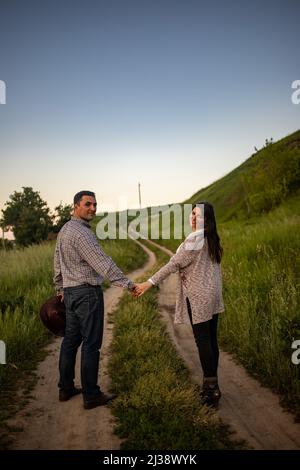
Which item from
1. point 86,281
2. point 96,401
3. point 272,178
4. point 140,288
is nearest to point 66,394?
point 96,401

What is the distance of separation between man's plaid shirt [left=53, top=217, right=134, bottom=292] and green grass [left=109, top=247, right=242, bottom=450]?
51.9 inches

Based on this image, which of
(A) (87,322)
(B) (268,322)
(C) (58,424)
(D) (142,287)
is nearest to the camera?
(C) (58,424)

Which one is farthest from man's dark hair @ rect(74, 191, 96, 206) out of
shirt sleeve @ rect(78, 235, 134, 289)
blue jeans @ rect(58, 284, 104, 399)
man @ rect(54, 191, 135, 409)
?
blue jeans @ rect(58, 284, 104, 399)

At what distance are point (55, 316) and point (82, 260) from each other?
34.1 inches

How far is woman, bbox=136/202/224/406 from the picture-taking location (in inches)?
178

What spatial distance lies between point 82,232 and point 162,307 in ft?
19.6

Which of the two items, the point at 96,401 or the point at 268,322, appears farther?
the point at 268,322

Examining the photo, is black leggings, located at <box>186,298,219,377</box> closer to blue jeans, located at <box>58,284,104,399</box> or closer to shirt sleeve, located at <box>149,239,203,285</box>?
shirt sleeve, located at <box>149,239,203,285</box>

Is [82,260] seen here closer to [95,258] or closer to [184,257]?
[95,258]

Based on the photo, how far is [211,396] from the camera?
4.57 m

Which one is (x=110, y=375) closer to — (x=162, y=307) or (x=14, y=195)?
(x=162, y=307)

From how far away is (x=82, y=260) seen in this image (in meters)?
4.59
